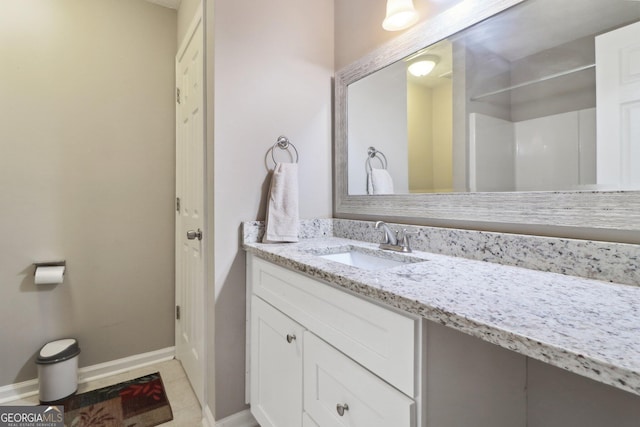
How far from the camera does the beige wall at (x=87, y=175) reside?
1.61 m

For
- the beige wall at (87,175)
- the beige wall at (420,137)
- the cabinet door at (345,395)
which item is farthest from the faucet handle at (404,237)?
the beige wall at (87,175)

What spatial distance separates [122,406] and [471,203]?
1.90 metres

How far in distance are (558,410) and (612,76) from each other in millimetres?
893

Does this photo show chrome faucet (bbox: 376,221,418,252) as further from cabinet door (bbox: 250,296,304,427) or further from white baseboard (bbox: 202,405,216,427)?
white baseboard (bbox: 202,405,216,427)

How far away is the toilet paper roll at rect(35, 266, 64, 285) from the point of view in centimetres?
157

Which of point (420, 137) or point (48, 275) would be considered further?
point (48, 275)

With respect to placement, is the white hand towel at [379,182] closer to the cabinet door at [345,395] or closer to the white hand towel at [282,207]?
the white hand towel at [282,207]

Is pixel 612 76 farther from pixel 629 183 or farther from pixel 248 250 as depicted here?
pixel 248 250

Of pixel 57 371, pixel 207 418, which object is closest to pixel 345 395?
pixel 207 418

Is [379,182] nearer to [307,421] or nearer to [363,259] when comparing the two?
[363,259]

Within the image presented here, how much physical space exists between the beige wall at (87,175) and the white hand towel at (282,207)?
1014 millimetres

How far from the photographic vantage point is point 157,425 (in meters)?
1.41

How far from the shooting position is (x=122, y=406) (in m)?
1.53

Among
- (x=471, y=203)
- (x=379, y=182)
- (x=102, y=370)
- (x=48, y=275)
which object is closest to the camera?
(x=471, y=203)
